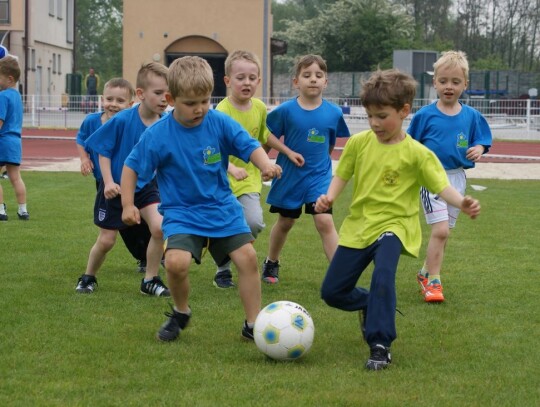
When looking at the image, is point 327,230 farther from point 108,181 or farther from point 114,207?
point 108,181

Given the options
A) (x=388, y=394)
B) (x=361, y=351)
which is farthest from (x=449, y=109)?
(x=388, y=394)

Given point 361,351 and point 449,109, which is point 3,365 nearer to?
point 361,351

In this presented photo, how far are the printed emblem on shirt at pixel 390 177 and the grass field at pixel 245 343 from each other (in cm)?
98

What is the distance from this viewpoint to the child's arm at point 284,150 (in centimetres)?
713

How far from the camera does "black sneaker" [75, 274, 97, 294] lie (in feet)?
23.7

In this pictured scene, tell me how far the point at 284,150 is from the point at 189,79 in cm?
209

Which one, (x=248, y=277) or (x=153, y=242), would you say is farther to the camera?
(x=153, y=242)

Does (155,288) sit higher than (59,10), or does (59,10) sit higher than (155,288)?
(59,10)

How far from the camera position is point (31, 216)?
38.5 feet

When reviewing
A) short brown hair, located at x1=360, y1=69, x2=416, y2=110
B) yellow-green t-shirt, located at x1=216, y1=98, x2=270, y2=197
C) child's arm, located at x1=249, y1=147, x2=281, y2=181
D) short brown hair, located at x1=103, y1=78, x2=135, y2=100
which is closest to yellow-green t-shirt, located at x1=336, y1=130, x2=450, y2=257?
Result: short brown hair, located at x1=360, y1=69, x2=416, y2=110

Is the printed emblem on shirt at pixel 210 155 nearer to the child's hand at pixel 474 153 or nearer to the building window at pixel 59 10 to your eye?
the child's hand at pixel 474 153

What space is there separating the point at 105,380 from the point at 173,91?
65.1 inches

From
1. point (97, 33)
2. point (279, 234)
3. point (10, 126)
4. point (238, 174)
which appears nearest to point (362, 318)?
point (238, 174)

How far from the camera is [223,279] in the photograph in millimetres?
7598
